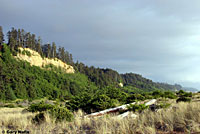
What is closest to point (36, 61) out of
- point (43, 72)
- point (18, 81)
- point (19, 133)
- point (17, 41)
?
point (43, 72)

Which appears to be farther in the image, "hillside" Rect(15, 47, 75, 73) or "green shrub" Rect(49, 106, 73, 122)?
"hillside" Rect(15, 47, 75, 73)

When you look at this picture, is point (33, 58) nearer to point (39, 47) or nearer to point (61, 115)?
point (39, 47)

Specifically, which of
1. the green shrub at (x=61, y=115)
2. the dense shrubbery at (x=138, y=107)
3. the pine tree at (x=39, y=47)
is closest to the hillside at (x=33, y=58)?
the pine tree at (x=39, y=47)

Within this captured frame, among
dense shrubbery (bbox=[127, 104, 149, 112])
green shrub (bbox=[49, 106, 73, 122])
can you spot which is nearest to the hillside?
green shrub (bbox=[49, 106, 73, 122])

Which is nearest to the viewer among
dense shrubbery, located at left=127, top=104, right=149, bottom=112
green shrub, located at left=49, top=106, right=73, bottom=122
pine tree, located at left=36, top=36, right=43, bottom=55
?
green shrub, located at left=49, top=106, right=73, bottom=122

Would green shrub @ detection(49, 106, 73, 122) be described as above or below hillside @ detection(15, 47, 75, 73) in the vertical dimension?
below

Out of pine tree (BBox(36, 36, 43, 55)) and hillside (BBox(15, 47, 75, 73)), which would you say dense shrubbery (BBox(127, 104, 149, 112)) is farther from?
pine tree (BBox(36, 36, 43, 55))

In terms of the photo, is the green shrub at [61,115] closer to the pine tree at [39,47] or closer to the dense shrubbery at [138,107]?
the dense shrubbery at [138,107]

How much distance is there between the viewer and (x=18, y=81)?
6341cm

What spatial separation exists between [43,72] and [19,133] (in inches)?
3159

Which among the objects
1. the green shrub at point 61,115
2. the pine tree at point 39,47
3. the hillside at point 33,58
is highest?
the pine tree at point 39,47

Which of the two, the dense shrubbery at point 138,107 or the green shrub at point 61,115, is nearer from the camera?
the green shrub at point 61,115

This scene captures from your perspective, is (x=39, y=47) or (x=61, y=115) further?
(x=39, y=47)

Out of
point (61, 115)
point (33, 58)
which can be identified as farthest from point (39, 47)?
point (61, 115)
